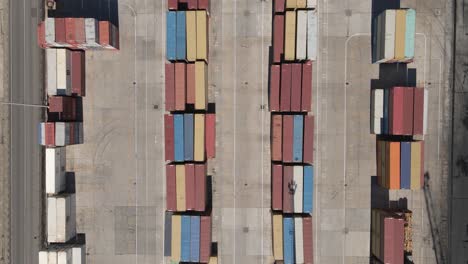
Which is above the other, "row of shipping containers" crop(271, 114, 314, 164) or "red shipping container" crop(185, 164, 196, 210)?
"row of shipping containers" crop(271, 114, 314, 164)

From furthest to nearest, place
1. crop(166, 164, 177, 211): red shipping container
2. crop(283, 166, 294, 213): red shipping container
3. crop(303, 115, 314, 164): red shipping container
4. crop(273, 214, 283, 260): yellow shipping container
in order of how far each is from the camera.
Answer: crop(273, 214, 283, 260): yellow shipping container → crop(166, 164, 177, 211): red shipping container → crop(283, 166, 294, 213): red shipping container → crop(303, 115, 314, 164): red shipping container

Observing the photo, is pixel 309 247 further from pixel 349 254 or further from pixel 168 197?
pixel 168 197

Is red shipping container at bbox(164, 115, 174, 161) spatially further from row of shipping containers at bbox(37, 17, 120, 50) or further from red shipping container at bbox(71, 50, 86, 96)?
red shipping container at bbox(71, 50, 86, 96)

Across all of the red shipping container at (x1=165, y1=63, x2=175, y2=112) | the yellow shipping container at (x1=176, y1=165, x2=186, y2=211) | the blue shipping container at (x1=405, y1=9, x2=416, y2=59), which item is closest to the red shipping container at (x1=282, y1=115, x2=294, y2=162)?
the yellow shipping container at (x1=176, y1=165, x2=186, y2=211)

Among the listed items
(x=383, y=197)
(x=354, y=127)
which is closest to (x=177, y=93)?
(x=354, y=127)

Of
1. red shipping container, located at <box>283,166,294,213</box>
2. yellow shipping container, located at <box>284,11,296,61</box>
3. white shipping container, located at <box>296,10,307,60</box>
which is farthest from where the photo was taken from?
red shipping container, located at <box>283,166,294,213</box>

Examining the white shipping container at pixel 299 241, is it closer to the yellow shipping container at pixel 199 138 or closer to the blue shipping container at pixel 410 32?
the yellow shipping container at pixel 199 138

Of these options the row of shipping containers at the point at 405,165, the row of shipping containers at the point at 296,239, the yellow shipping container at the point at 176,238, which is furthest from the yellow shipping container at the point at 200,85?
the row of shipping containers at the point at 405,165

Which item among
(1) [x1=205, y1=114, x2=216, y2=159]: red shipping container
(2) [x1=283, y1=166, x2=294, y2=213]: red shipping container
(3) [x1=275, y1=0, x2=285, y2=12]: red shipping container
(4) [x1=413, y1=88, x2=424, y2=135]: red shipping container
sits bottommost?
(2) [x1=283, y1=166, x2=294, y2=213]: red shipping container
